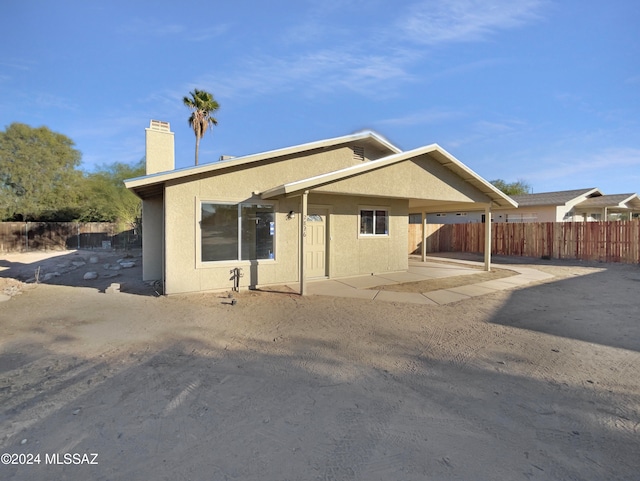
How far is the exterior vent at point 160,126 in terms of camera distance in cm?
1065

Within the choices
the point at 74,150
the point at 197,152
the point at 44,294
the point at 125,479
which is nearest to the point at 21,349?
the point at 125,479

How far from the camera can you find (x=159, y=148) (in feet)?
34.8

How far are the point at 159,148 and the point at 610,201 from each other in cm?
2713

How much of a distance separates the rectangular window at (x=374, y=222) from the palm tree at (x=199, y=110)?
15.3 m

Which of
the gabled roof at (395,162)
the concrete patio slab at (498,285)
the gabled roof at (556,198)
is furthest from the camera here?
the gabled roof at (556,198)

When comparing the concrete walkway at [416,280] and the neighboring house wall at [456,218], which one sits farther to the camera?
the neighboring house wall at [456,218]

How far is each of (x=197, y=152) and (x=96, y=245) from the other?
40.4 feet

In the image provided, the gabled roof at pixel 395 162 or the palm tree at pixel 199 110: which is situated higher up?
the palm tree at pixel 199 110

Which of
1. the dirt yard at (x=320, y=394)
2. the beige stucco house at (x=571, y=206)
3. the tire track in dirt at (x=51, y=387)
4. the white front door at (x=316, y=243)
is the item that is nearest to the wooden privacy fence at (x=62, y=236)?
the white front door at (x=316, y=243)

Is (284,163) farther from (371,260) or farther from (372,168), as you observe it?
(371,260)

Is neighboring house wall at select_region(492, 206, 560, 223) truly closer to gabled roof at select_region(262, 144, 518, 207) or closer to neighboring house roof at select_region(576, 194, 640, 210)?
neighboring house roof at select_region(576, 194, 640, 210)

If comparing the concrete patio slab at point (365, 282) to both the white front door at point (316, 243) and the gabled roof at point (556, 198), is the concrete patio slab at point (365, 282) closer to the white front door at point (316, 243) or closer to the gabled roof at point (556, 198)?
the white front door at point (316, 243)

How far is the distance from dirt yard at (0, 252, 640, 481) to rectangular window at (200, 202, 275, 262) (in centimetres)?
234

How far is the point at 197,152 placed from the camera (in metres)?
22.5
